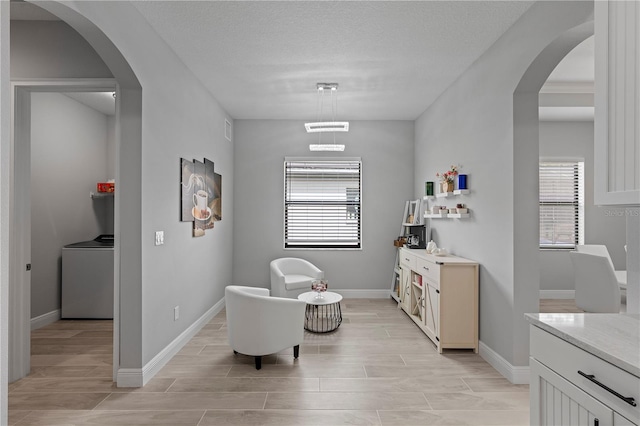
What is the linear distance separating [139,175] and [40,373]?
190 cm

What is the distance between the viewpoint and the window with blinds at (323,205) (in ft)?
19.5

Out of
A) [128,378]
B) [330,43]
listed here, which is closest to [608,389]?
[128,378]

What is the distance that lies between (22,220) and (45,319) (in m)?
2.07

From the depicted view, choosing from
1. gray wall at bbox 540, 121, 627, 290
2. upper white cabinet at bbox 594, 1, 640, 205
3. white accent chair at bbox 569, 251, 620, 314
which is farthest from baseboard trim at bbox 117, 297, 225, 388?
gray wall at bbox 540, 121, 627, 290

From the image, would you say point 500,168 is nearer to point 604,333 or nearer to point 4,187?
point 604,333

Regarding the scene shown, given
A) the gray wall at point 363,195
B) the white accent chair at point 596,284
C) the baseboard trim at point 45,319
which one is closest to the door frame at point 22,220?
the baseboard trim at point 45,319

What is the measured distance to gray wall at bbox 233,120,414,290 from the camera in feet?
19.3

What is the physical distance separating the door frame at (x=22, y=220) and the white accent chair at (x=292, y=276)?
2224mm

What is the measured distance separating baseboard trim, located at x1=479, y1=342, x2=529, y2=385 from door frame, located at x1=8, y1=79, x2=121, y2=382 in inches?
122

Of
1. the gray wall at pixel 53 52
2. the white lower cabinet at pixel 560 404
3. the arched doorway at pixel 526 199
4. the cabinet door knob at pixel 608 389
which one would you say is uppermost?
the gray wall at pixel 53 52

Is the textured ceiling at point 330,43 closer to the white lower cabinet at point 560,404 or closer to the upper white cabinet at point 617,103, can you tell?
the upper white cabinet at point 617,103

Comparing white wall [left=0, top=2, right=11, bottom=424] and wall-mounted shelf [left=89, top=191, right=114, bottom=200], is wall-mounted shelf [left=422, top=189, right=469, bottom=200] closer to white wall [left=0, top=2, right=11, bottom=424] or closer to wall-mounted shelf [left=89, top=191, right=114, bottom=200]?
white wall [left=0, top=2, right=11, bottom=424]

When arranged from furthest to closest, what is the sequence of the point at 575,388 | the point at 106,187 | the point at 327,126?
the point at 106,187, the point at 327,126, the point at 575,388

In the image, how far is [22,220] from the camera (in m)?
2.86
